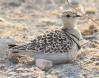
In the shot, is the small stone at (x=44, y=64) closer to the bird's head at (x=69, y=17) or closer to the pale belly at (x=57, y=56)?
the pale belly at (x=57, y=56)

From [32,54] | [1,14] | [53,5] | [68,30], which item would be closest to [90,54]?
[68,30]

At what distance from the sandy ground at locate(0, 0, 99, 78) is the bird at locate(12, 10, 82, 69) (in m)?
0.18

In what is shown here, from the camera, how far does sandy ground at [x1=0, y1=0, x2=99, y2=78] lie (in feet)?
21.0

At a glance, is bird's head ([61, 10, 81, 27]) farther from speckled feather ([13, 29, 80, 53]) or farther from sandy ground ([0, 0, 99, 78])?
sandy ground ([0, 0, 99, 78])

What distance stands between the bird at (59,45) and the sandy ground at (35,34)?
18 cm

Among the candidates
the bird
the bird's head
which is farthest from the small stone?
the bird's head

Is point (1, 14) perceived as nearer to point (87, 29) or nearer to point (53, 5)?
point (53, 5)

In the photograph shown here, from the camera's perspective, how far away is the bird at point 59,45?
644 centimetres

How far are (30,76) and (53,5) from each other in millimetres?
6529

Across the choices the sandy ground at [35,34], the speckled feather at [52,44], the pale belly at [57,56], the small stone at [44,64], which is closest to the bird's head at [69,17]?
the speckled feather at [52,44]

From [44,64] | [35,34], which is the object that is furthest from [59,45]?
[35,34]

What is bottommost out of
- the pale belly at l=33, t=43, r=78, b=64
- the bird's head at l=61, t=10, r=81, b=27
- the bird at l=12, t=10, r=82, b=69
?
the pale belly at l=33, t=43, r=78, b=64

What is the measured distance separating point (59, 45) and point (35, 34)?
103 inches

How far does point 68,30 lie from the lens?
22.2ft
